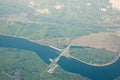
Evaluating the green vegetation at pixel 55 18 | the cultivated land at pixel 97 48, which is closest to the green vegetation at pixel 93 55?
the cultivated land at pixel 97 48

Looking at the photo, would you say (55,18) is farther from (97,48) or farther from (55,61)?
(55,61)

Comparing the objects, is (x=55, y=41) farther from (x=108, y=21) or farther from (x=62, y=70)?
(x=108, y=21)

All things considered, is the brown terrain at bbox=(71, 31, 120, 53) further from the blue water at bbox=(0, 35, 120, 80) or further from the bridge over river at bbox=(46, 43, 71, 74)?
the blue water at bbox=(0, 35, 120, 80)

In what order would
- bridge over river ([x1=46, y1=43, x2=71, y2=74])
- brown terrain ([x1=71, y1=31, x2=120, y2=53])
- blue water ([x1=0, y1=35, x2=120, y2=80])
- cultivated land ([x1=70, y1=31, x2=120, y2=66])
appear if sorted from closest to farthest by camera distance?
bridge over river ([x1=46, y1=43, x2=71, y2=74]), blue water ([x1=0, y1=35, x2=120, y2=80]), cultivated land ([x1=70, y1=31, x2=120, y2=66]), brown terrain ([x1=71, y1=31, x2=120, y2=53])

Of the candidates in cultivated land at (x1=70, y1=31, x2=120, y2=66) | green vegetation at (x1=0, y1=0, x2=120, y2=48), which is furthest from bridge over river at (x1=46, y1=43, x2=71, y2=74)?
green vegetation at (x1=0, y1=0, x2=120, y2=48)

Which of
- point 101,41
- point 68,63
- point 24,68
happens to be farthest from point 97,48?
point 24,68
